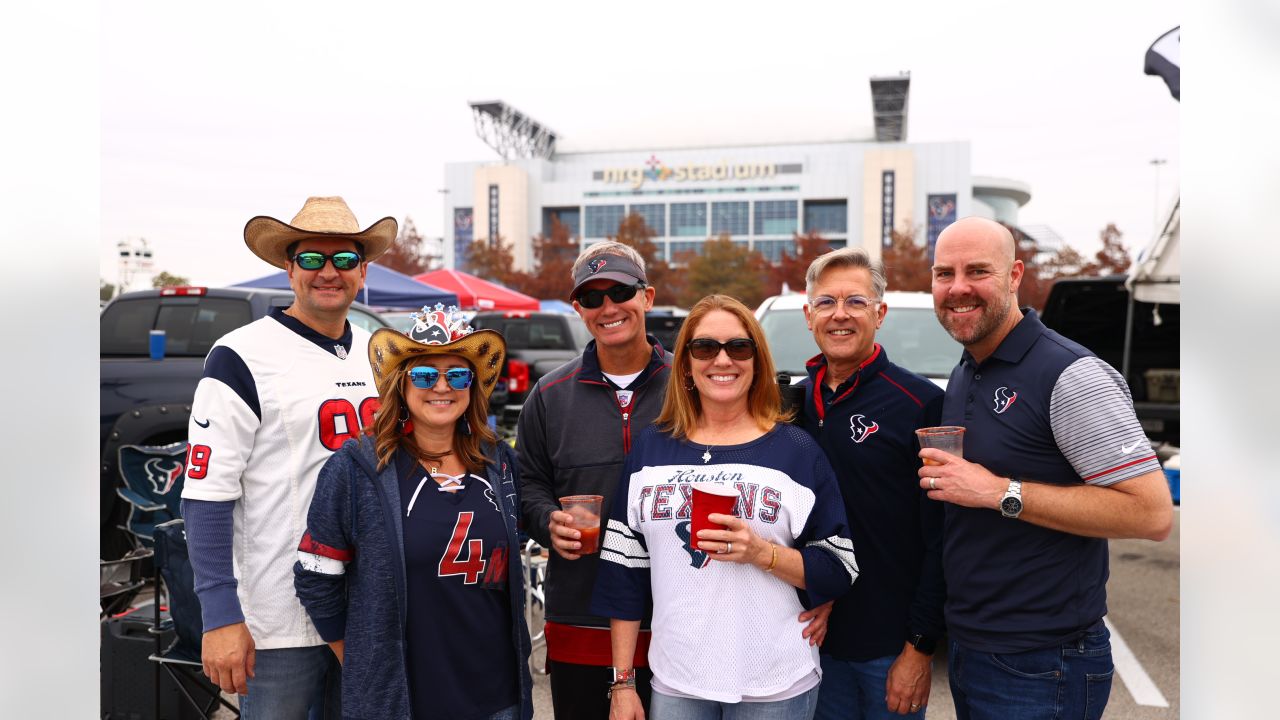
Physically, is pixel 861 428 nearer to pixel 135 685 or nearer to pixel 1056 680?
pixel 1056 680

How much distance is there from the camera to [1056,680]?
224cm

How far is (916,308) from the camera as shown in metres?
5.84

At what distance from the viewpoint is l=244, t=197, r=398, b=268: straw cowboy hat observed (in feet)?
8.70

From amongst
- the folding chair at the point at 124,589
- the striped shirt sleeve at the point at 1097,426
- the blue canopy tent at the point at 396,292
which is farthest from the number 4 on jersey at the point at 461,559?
the blue canopy tent at the point at 396,292

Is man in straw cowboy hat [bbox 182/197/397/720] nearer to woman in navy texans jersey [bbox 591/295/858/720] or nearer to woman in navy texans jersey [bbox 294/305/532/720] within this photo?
woman in navy texans jersey [bbox 294/305/532/720]

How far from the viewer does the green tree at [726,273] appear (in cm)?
4169

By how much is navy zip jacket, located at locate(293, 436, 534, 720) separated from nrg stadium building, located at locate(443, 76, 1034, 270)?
66831 mm

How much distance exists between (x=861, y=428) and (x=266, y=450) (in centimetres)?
177

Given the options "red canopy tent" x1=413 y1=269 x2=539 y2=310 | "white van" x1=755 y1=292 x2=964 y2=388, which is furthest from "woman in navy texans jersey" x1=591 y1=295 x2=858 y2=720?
"red canopy tent" x1=413 y1=269 x2=539 y2=310

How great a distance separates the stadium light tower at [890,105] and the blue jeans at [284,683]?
84.4 m

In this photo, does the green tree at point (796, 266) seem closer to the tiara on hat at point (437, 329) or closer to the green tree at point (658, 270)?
the green tree at point (658, 270)
